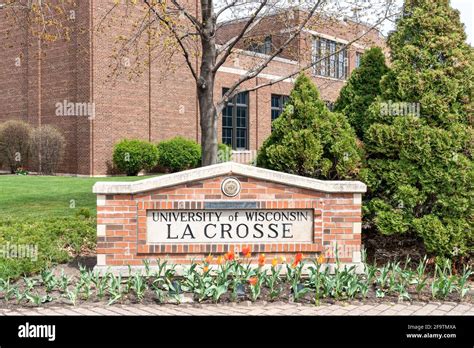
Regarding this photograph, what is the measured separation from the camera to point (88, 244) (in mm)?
8305

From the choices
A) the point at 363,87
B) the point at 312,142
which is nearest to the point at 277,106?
the point at 363,87

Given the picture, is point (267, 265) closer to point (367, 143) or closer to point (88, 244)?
point (367, 143)

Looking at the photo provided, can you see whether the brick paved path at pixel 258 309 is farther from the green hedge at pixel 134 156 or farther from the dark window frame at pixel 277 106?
the dark window frame at pixel 277 106

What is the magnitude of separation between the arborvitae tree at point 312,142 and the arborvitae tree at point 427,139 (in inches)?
12.9

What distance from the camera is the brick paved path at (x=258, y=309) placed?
4883mm

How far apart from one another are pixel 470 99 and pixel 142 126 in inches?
751

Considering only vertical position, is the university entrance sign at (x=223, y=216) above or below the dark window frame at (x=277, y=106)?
below

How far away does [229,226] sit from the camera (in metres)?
6.04

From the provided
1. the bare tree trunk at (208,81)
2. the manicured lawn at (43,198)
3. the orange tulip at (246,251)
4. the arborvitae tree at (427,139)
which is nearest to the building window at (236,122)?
the manicured lawn at (43,198)

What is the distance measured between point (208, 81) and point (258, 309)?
5.67m

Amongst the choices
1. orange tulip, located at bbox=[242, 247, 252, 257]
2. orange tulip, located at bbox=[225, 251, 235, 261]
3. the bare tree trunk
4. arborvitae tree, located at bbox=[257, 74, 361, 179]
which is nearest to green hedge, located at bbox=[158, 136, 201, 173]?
the bare tree trunk

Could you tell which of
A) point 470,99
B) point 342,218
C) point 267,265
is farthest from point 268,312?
point 470,99

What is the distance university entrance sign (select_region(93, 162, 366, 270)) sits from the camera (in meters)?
5.92

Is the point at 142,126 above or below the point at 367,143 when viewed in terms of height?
above
